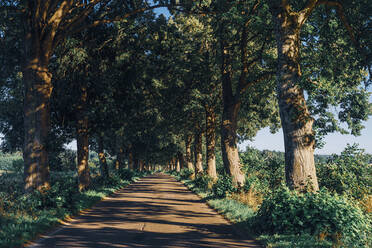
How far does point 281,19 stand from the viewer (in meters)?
8.97

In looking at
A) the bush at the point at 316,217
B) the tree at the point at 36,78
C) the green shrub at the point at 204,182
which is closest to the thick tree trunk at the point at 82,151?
the tree at the point at 36,78

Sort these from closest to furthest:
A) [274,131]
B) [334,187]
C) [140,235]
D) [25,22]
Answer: [140,235], [25,22], [334,187], [274,131]

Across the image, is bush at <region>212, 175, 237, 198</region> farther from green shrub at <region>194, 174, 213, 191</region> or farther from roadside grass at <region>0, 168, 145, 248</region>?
roadside grass at <region>0, 168, 145, 248</region>

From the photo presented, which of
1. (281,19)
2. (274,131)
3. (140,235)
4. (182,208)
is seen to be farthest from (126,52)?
(274,131)

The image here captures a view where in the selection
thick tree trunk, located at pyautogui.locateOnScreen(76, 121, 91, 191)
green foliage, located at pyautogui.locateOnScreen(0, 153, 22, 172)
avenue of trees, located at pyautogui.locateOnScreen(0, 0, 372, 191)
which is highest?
avenue of trees, located at pyautogui.locateOnScreen(0, 0, 372, 191)

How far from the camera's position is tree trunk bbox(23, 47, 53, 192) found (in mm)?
11000

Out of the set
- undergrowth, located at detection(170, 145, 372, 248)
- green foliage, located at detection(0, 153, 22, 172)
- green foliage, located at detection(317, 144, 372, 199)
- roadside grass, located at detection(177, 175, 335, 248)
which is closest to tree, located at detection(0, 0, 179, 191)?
roadside grass, located at detection(177, 175, 335, 248)

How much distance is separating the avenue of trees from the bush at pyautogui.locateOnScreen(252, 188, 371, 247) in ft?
2.48

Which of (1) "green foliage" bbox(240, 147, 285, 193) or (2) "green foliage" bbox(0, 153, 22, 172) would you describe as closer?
(1) "green foliage" bbox(240, 147, 285, 193)

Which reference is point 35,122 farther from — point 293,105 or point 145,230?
point 293,105

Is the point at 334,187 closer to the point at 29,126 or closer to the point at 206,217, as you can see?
the point at 206,217

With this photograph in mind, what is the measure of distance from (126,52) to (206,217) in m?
11.4

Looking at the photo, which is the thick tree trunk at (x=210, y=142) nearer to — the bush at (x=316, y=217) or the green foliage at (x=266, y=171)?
the green foliage at (x=266, y=171)

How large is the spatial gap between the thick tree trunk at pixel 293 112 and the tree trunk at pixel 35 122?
8500mm
